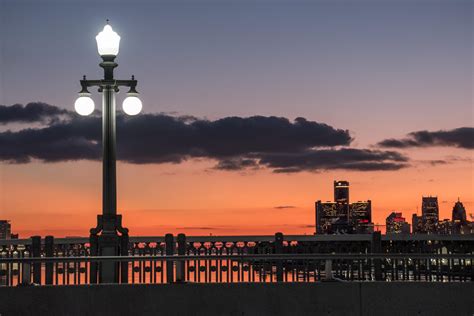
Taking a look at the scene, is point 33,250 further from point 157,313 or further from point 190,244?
point 157,313

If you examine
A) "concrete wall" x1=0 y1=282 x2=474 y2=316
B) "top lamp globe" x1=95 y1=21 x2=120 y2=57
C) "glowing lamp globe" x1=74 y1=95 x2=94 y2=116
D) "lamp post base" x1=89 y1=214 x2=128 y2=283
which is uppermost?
"top lamp globe" x1=95 y1=21 x2=120 y2=57

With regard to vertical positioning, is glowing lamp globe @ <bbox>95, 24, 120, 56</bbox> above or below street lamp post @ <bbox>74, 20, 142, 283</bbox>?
above

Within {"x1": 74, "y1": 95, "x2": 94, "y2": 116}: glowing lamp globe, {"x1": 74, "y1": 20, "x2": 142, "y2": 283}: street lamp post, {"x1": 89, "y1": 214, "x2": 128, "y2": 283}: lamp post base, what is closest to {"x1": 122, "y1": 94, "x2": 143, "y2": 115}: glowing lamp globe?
{"x1": 74, "y1": 20, "x2": 142, "y2": 283}: street lamp post

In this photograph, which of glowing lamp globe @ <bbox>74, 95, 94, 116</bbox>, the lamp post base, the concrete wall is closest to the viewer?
the concrete wall

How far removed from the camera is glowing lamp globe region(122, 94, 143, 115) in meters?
15.4

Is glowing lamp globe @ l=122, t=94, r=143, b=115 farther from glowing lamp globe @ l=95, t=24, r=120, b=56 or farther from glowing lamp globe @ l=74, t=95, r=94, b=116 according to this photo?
glowing lamp globe @ l=95, t=24, r=120, b=56

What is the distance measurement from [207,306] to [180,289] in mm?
480

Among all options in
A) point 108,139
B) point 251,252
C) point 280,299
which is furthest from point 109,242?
point 251,252

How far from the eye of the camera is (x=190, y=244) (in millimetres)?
21766

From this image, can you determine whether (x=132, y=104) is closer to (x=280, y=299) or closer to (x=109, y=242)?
(x=109, y=242)

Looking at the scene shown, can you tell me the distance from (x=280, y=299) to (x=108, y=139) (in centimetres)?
433

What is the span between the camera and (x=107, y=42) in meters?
15.0

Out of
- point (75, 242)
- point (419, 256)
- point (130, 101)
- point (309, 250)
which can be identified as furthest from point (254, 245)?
point (419, 256)

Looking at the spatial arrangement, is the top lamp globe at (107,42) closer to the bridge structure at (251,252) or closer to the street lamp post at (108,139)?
the street lamp post at (108,139)
